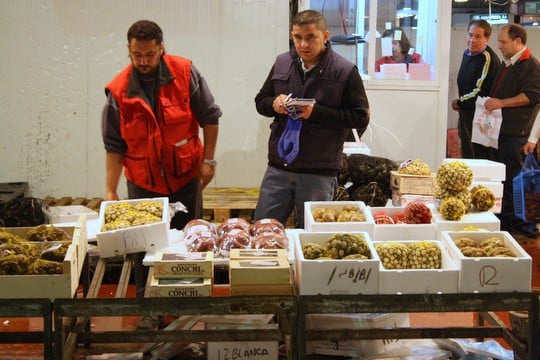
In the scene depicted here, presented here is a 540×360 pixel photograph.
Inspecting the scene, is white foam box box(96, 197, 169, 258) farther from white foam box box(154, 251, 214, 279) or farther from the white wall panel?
the white wall panel

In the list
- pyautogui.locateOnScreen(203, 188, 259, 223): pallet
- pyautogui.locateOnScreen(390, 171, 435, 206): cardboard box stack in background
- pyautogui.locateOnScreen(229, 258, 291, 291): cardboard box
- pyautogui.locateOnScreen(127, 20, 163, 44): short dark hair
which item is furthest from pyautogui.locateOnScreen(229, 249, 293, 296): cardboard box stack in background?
pyautogui.locateOnScreen(203, 188, 259, 223): pallet

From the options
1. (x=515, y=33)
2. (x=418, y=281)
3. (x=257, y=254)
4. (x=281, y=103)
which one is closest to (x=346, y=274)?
(x=418, y=281)

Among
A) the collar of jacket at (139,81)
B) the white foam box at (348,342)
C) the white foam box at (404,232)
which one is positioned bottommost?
the white foam box at (348,342)

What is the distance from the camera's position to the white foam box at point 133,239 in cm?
342

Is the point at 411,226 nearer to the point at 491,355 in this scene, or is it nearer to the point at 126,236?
the point at 491,355

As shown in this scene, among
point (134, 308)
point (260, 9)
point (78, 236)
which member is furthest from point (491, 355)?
point (260, 9)

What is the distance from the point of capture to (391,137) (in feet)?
23.9

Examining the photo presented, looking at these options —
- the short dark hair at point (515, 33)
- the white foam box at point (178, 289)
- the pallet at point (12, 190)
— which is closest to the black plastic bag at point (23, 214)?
the pallet at point (12, 190)

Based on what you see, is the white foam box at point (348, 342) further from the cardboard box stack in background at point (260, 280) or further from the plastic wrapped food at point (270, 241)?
the cardboard box stack in background at point (260, 280)

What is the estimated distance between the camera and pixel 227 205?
6086mm

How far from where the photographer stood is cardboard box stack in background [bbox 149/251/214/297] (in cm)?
293

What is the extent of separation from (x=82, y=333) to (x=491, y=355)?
178 cm

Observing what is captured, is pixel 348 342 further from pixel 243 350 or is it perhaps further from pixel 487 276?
pixel 487 276

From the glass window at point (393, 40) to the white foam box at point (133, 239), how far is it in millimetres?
4239
